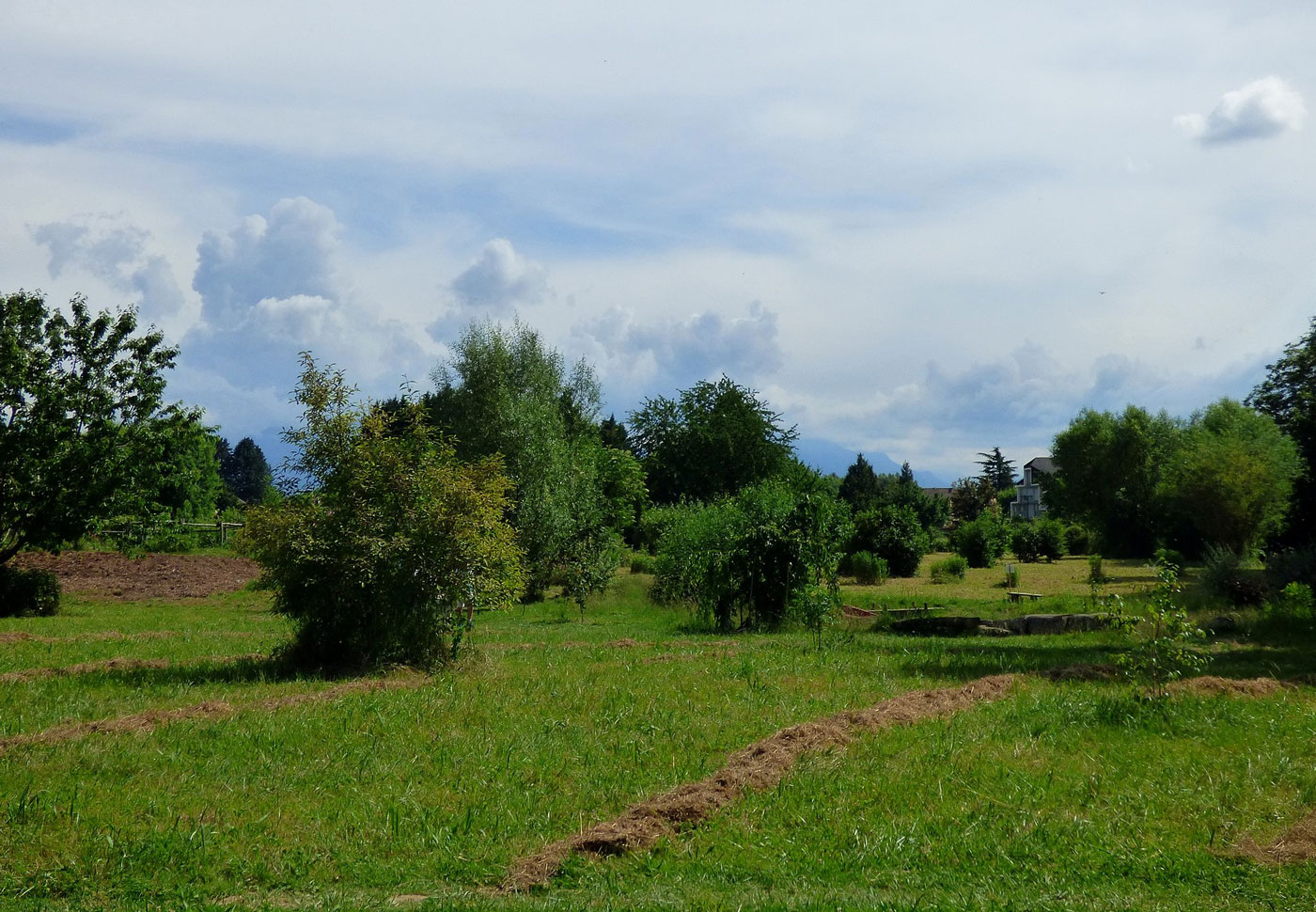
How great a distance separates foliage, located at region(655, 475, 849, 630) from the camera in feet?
72.2

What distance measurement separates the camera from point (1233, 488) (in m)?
42.6

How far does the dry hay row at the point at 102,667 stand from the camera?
13.0 meters

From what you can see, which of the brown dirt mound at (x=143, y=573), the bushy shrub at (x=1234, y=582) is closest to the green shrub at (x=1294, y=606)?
the bushy shrub at (x=1234, y=582)

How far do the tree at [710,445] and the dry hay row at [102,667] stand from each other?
40019 millimetres

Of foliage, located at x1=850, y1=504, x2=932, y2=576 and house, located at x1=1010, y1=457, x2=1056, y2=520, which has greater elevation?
house, located at x1=1010, y1=457, x2=1056, y2=520

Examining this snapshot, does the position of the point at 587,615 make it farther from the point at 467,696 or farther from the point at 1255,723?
the point at 1255,723

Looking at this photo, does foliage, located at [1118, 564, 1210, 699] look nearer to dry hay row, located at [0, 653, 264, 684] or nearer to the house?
dry hay row, located at [0, 653, 264, 684]

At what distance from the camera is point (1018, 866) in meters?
6.82

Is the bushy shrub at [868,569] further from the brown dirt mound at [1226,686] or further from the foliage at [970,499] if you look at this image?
the foliage at [970,499]

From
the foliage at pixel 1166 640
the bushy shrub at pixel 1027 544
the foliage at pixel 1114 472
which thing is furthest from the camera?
the foliage at pixel 1114 472

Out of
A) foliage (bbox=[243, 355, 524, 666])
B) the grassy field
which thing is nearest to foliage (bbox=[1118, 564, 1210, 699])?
the grassy field

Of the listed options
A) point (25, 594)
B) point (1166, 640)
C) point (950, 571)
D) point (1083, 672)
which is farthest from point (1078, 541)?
point (25, 594)

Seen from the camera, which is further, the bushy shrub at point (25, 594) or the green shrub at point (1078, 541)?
the green shrub at point (1078, 541)

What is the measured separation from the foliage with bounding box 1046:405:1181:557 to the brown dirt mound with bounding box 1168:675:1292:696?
160ft
